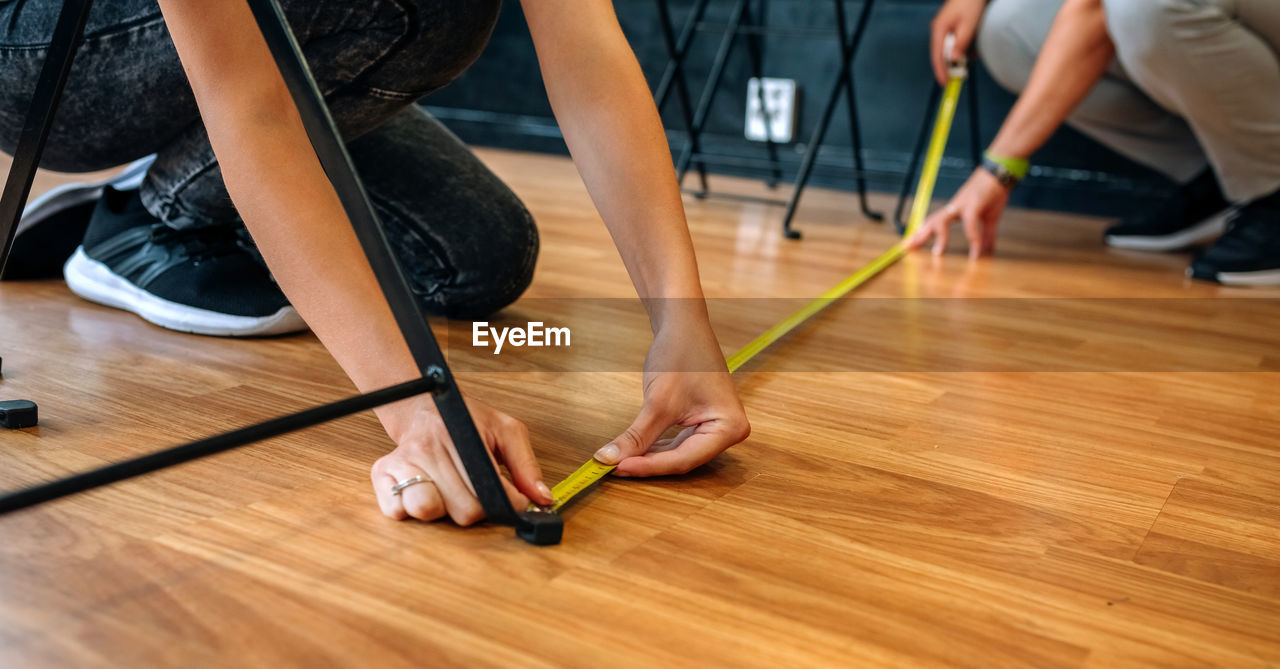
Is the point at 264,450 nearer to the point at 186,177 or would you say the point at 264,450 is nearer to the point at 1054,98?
the point at 186,177

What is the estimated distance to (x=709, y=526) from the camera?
741mm

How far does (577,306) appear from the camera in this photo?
56.4 inches

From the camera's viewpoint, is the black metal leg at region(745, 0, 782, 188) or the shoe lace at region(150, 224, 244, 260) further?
the black metal leg at region(745, 0, 782, 188)

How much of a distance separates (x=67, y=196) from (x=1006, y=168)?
1.56 m

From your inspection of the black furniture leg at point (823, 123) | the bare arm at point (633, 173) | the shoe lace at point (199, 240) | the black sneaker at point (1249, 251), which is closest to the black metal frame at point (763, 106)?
the black furniture leg at point (823, 123)

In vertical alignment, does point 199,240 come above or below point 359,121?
below

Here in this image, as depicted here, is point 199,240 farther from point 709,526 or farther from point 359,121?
point 709,526

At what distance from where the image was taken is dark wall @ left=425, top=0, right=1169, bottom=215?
109 inches

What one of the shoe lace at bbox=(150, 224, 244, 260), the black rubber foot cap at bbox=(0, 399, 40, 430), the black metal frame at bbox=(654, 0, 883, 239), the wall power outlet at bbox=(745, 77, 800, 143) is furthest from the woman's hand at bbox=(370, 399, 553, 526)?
the wall power outlet at bbox=(745, 77, 800, 143)

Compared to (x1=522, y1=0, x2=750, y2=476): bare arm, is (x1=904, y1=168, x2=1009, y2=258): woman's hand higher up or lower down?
lower down

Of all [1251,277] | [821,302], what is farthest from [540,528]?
[1251,277]

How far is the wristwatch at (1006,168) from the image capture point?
202cm

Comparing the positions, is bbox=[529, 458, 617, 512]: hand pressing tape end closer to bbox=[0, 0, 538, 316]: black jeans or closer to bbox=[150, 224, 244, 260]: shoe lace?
bbox=[0, 0, 538, 316]: black jeans

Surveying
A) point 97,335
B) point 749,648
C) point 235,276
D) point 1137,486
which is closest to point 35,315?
point 97,335
